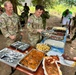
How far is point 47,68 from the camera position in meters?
1.56

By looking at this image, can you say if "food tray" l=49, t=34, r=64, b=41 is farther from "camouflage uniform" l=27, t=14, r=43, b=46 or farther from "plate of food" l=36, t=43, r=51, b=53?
"plate of food" l=36, t=43, r=51, b=53

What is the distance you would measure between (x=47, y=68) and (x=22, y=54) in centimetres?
46

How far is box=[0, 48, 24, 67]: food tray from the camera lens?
5.20ft

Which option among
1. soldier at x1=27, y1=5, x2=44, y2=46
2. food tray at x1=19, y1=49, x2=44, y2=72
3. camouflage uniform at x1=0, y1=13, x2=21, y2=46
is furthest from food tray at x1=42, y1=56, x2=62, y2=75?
camouflage uniform at x1=0, y1=13, x2=21, y2=46

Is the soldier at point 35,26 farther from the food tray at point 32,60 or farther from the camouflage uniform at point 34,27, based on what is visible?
the food tray at point 32,60

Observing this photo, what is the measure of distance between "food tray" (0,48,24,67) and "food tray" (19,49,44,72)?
77 millimetres

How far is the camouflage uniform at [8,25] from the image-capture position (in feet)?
6.93

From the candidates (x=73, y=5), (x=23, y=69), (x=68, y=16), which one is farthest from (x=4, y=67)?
(x=73, y=5)

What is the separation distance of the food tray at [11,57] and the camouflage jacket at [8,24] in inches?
17.6

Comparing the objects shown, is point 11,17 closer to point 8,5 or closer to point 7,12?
point 7,12

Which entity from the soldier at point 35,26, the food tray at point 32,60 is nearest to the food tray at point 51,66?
→ the food tray at point 32,60

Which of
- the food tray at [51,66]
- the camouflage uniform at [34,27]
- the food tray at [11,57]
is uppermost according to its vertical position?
the camouflage uniform at [34,27]

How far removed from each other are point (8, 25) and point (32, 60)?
89 cm

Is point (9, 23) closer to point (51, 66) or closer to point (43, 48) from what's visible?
point (43, 48)
